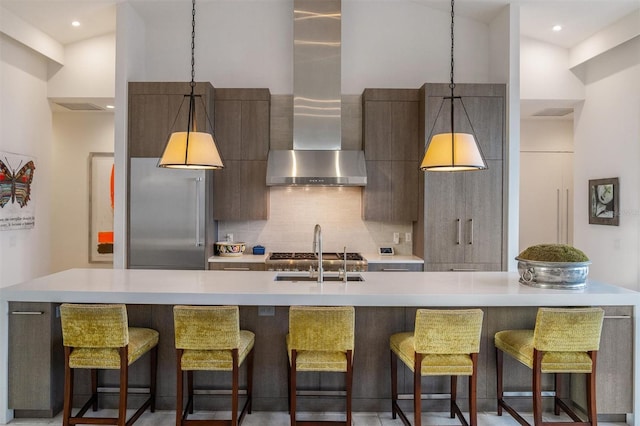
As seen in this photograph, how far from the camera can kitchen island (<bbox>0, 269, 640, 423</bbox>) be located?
273 centimetres

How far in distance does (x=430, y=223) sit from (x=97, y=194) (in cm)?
480

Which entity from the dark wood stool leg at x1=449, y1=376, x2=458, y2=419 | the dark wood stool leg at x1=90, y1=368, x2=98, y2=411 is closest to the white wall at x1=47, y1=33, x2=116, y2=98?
the dark wood stool leg at x1=90, y1=368, x2=98, y2=411

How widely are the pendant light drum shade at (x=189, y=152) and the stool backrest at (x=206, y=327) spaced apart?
0.90 meters

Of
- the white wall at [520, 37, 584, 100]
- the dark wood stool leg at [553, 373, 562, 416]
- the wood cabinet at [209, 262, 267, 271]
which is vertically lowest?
the dark wood stool leg at [553, 373, 562, 416]

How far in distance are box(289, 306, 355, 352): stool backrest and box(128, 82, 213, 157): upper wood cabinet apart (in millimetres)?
2858

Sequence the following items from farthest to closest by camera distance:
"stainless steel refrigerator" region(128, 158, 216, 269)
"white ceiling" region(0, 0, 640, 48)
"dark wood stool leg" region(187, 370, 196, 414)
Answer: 1. "stainless steel refrigerator" region(128, 158, 216, 269)
2. "white ceiling" region(0, 0, 640, 48)
3. "dark wood stool leg" region(187, 370, 196, 414)

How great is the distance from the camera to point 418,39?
5.32 meters

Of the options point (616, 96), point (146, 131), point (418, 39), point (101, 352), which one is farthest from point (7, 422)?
point (616, 96)

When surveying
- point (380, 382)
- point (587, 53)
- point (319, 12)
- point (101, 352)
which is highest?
point (319, 12)

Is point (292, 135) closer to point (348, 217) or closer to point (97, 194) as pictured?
point (348, 217)

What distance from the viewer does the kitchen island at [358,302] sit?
2729 mm

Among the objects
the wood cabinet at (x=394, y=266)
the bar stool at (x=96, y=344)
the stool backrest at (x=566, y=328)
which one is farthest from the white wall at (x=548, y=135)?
the bar stool at (x=96, y=344)

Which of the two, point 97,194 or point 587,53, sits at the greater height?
point 587,53

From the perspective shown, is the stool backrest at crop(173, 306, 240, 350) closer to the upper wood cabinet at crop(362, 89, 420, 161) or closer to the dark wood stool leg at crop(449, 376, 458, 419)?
the dark wood stool leg at crop(449, 376, 458, 419)
